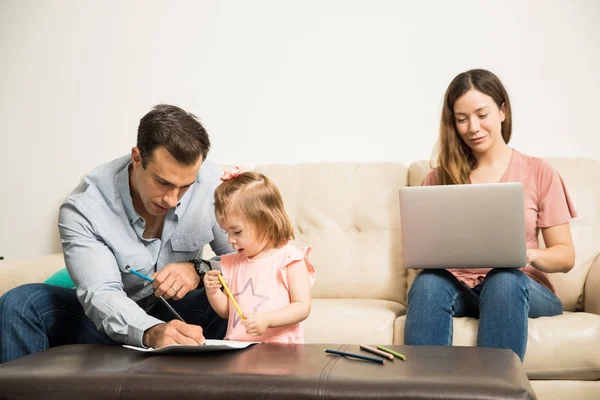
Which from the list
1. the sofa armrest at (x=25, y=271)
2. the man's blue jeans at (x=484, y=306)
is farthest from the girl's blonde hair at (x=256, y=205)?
the sofa armrest at (x=25, y=271)

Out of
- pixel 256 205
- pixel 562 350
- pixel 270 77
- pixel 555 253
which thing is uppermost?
pixel 270 77

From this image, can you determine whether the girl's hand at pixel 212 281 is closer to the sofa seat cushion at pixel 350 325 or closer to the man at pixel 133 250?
the man at pixel 133 250

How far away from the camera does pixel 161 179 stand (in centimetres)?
168

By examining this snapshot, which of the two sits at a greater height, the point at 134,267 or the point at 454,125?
the point at 454,125

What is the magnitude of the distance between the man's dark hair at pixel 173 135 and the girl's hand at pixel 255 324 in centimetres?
43

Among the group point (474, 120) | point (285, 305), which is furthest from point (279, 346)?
point (474, 120)

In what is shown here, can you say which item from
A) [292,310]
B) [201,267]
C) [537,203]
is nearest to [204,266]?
[201,267]

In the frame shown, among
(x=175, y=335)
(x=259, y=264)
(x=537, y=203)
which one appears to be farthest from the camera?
(x=537, y=203)

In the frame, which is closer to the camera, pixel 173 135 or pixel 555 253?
pixel 173 135

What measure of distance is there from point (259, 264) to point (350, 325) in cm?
49

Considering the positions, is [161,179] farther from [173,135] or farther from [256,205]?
[256,205]

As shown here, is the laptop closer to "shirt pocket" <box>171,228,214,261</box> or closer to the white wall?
"shirt pocket" <box>171,228,214,261</box>

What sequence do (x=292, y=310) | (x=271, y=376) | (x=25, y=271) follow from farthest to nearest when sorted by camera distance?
1. (x=25, y=271)
2. (x=292, y=310)
3. (x=271, y=376)

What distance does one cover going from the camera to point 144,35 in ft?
10.2
